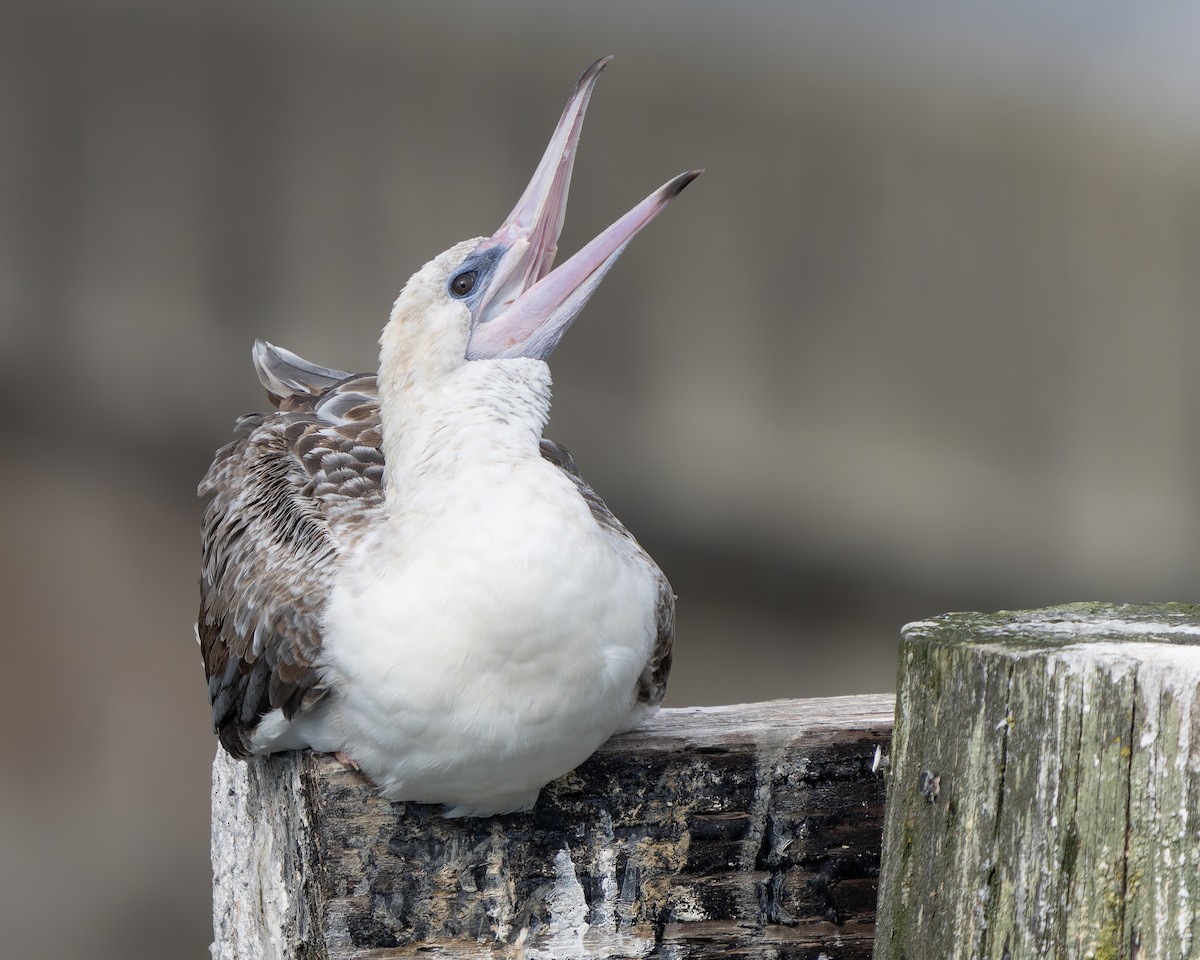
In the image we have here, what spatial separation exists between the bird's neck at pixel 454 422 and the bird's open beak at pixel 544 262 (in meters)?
0.07

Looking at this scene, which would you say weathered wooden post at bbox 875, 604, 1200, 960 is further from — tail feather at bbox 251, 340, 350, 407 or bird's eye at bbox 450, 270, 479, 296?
tail feather at bbox 251, 340, 350, 407

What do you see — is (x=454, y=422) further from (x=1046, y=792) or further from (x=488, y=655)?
(x=1046, y=792)

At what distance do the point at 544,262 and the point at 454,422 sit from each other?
48 centimetres

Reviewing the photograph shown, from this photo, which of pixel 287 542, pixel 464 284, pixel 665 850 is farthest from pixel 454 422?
pixel 665 850

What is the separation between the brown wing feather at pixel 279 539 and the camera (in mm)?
2680

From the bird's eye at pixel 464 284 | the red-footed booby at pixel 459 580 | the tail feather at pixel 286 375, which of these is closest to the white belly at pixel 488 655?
the red-footed booby at pixel 459 580

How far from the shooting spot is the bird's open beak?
2820 millimetres

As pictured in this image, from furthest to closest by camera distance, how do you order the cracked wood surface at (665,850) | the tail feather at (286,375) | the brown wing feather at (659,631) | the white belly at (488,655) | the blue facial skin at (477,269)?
the tail feather at (286,375) < the blue facial skin at (477,269) < the brown wing feather at (659,631) < the cracked wood surface at (665,850) < the white belly at (488,655)

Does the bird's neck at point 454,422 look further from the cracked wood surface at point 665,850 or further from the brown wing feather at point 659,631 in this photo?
the cracked wood surface at point 665,850

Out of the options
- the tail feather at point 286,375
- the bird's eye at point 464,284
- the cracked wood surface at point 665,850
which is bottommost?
the cracked wood surface at point 665,850

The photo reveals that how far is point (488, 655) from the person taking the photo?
2457 mm

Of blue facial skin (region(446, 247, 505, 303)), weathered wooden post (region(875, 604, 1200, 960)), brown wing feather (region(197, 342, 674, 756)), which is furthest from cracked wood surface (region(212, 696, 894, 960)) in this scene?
blue facial skin (region(446, 247, 505, 303))

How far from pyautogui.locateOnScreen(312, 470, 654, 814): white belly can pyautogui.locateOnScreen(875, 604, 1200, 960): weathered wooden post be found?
0.56 meters

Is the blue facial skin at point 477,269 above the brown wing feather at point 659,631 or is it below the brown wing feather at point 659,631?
above
